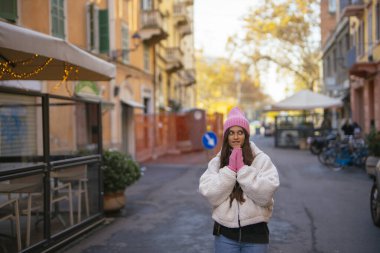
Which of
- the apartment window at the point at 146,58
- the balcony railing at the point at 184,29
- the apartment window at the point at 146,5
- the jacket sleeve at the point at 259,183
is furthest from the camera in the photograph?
the balcony railing at the point at 184,29

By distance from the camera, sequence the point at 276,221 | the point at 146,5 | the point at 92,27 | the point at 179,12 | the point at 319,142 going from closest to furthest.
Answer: the point at 276,221 → the point at 92,27 → the point at 319,142 → the point at 146,5 → the point at 179,12

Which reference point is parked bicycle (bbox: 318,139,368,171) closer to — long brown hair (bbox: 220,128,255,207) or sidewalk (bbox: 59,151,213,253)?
sidewalk (bbox: 59,151,213,253)

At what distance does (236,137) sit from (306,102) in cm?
2231

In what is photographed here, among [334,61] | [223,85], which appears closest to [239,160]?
[334,61]

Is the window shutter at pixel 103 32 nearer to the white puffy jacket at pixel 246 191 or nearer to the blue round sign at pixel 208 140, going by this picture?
the blue round sign at pixel 208 140

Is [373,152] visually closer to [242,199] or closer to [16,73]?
[16,73]

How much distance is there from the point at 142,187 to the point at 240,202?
30.5 feet

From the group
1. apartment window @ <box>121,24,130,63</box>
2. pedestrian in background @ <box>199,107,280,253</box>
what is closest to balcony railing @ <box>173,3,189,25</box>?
apartment window @ <box>121,24,130,63</box>

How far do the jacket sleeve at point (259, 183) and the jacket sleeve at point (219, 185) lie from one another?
0.23ft

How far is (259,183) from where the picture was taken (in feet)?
10.7

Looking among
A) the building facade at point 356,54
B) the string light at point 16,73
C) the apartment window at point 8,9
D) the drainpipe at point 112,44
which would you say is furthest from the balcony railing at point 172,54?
the string light at point 16,73

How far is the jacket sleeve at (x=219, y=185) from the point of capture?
331 cm

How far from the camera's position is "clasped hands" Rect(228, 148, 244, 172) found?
3.34 metres

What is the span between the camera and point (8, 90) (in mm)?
5316
